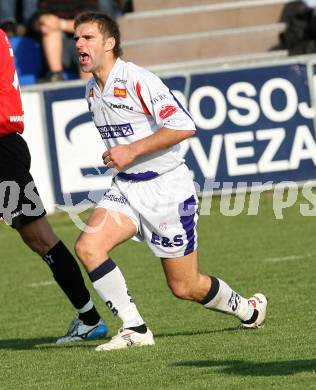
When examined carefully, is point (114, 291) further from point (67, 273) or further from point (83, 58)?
point (83, 58)

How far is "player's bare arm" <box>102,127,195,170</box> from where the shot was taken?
21.8 ft

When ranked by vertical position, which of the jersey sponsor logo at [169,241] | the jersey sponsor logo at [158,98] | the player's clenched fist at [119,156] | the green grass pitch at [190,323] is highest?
the jersey sponsor logo at [158,98]

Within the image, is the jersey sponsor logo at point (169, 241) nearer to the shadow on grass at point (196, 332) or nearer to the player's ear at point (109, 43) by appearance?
the shadow on grass at point (196, 332)

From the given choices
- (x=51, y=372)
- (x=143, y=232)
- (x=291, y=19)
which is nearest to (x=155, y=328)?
(x=143, y=232)

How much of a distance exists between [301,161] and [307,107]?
62cm

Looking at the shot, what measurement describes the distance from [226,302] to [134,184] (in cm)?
A: 91

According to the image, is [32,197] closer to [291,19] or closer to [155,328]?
[155,328]

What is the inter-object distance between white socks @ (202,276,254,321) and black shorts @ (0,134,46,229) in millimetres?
1161

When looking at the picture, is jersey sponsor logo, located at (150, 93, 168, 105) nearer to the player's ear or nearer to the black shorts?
the player's ear

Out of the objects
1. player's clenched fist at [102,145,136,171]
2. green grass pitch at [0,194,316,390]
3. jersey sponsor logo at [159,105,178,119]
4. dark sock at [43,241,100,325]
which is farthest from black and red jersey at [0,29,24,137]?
green grass pitch at [0,194,316,390]

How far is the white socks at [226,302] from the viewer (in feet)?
23.4

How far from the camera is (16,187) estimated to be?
24.1ft

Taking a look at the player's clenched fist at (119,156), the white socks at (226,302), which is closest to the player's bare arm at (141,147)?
the player's clenched fist at (119,156)

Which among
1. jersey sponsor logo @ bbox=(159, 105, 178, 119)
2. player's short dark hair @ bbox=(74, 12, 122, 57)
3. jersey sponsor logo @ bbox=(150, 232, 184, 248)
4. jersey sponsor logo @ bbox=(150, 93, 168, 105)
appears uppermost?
player's short dark hair @ bbox=(74, 12, 122, 57)
